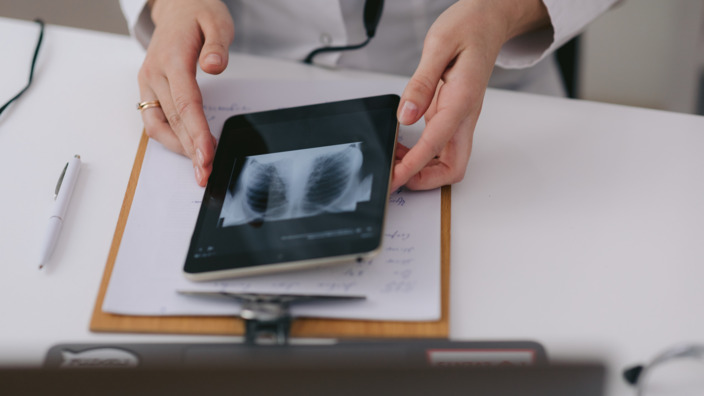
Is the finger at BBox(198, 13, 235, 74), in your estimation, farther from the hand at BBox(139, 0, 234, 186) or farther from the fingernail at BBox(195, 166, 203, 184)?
the fingernail at BBox(195, 166, 203, 184)

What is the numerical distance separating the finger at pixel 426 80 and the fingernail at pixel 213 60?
20 cm

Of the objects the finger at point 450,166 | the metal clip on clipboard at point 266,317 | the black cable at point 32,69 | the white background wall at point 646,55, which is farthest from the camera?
the white background wall at point 646,55

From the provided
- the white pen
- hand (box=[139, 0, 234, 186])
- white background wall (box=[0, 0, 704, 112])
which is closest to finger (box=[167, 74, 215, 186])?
hand (box=[139, 0, 234, 186])

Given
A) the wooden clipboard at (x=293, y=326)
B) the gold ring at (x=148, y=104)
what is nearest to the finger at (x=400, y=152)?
the wooden clipboard at (x=293, y=326)

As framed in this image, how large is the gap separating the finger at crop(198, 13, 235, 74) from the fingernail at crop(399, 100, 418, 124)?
0.20 metres

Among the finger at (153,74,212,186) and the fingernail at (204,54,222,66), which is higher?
the fingernail at (204,54,222,66)

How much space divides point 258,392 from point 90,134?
459 mm

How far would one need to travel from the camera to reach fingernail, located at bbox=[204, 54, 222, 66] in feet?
1.98

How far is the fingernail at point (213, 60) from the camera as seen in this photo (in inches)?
23.8

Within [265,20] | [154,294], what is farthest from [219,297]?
[265,20]

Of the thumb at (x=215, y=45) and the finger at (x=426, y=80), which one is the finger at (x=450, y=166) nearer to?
the finger at (x=426, y=80)

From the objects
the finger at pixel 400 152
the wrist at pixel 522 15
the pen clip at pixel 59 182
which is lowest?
the pen clip at pixel 59 182

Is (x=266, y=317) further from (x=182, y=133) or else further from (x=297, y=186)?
(x=182, y=133)

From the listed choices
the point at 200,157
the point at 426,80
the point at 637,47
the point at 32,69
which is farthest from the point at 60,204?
the point at 637,47
